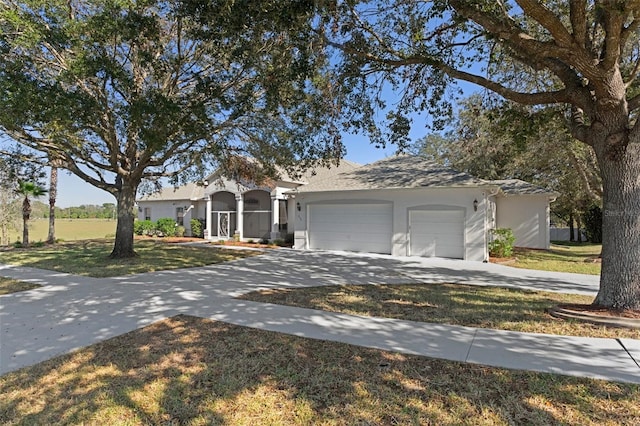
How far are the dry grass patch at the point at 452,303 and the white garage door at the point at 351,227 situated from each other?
22.6 feet

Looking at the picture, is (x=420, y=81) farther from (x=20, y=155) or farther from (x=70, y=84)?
(x=20, y=155)

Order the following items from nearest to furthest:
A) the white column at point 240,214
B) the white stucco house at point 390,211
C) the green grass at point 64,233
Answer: the white stucco house at point 390,211 < the white column at point 240,214 < the green grass at point 64,233

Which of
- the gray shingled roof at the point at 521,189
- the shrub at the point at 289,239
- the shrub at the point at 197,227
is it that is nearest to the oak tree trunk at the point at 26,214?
the shrub at the point at 197,227

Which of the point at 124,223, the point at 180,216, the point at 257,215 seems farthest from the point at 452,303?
the point at 180,216

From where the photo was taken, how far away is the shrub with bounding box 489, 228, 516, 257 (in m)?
14.6

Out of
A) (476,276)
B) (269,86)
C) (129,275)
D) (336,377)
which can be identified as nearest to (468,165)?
(476,276)

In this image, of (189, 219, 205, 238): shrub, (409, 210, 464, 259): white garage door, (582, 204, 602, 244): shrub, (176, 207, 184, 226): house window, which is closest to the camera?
(409, 210, 464, 259): white garage door

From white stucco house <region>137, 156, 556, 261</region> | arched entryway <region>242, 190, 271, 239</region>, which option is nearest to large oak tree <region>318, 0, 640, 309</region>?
white stucco house <region>137, 156, 556, 261</region>

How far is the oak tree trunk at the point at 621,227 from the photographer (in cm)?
576

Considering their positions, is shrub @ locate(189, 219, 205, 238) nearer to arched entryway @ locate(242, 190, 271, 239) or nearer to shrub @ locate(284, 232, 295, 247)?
arched entryway @ locate(242, 190, 271, 239)

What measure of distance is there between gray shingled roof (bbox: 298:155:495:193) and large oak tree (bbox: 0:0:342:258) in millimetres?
4760

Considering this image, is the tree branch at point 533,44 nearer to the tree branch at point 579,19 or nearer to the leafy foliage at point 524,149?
the tree branch at point 579,19

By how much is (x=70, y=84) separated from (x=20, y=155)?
5.37 m

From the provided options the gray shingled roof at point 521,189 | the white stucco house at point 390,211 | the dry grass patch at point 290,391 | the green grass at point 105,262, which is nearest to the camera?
the dry grass patch at point 290,391
